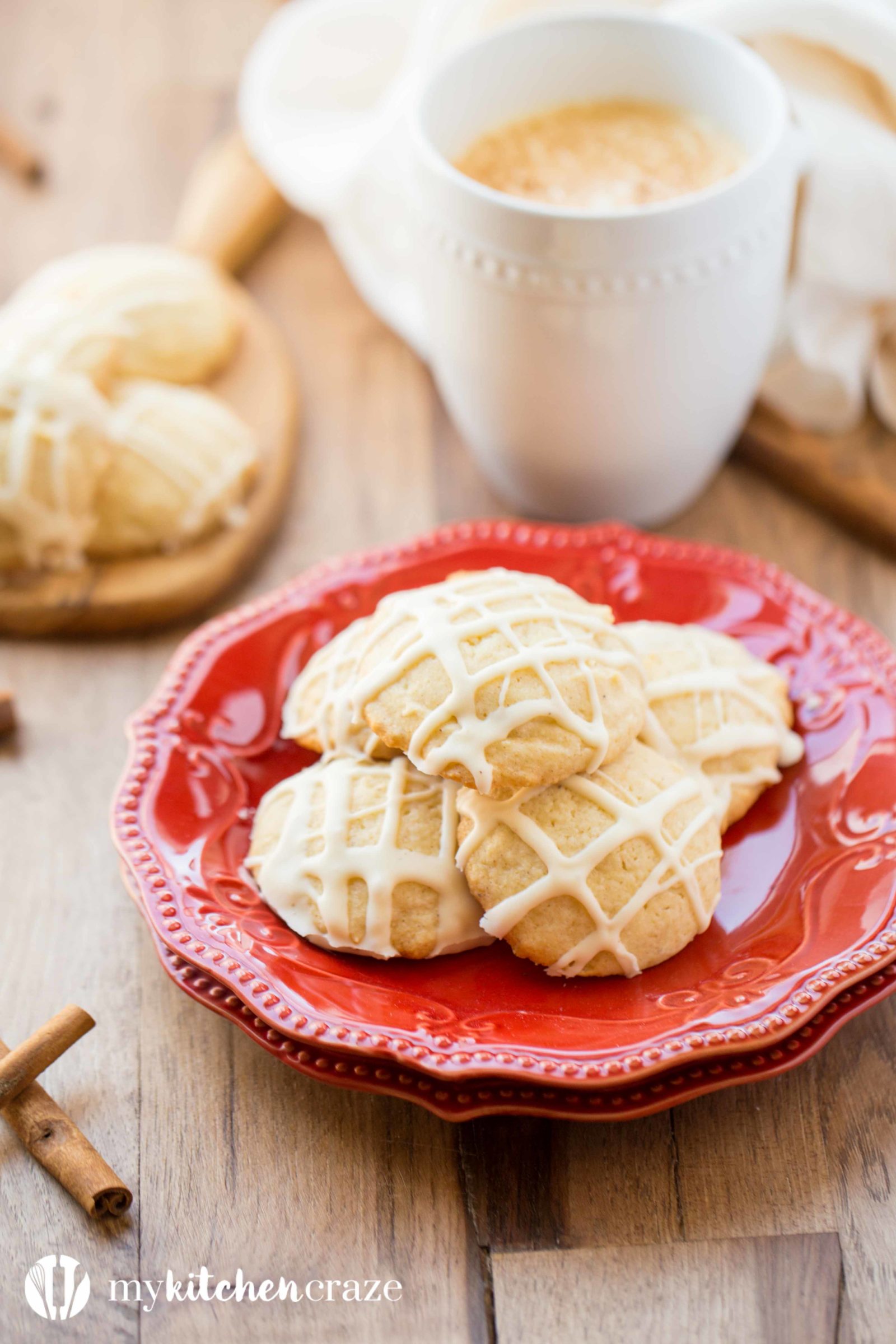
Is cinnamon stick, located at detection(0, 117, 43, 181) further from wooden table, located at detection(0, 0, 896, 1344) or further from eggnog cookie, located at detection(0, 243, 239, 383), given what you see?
wooden table, located at detection(0, 0, 896, 1344)

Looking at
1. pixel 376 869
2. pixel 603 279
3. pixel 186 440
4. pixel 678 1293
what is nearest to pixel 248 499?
pixel 186 440

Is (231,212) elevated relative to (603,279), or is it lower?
lower

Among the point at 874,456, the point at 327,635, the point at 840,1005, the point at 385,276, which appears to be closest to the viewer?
the point at 840,1005

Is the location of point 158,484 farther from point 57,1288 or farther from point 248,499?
point 57,1288

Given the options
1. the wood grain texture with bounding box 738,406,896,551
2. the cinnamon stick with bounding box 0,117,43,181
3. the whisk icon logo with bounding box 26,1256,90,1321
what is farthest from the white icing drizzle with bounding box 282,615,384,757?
the cinnamon stick with bounding box 0,117,43,181

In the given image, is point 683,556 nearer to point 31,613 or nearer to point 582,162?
point 582,162

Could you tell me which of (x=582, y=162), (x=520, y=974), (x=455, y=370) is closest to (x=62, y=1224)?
(x=520, y=974)
